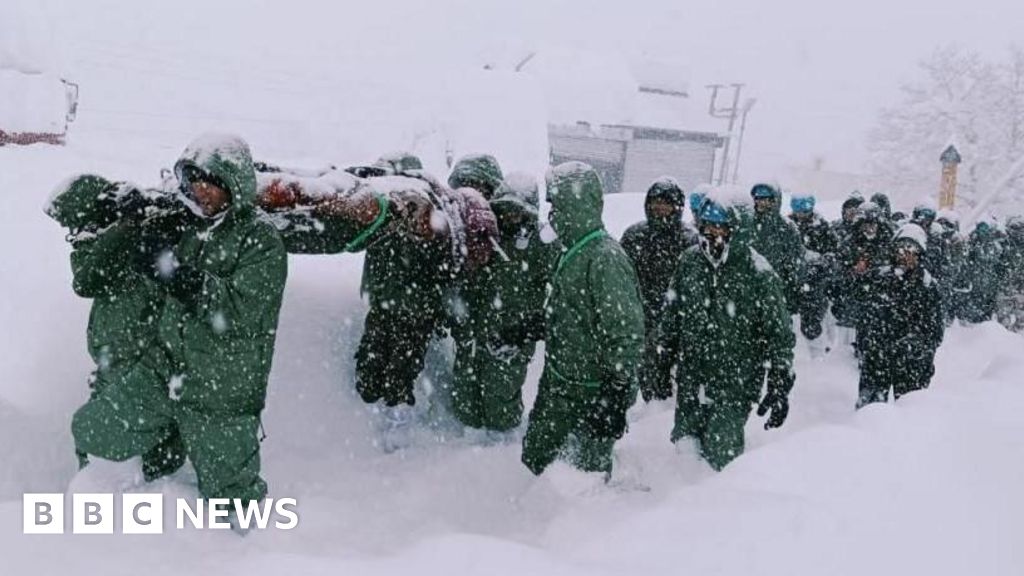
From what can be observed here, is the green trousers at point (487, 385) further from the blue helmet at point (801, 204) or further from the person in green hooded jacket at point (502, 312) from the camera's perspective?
the blue helmet at point (801, 204)

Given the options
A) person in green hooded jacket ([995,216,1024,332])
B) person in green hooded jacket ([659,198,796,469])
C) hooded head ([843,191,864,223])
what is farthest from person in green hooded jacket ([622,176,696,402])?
person in green hooded jacket ([995,216,1024,332])

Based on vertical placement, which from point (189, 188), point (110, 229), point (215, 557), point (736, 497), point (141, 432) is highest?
point (189, 188)

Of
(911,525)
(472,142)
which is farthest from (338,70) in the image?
(911,525)

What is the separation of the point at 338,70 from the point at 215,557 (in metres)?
19.6

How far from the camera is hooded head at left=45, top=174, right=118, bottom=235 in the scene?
147 inches

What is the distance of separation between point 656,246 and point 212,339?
3755mm

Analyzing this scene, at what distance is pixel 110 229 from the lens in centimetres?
358

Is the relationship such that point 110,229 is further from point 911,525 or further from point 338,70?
point 338,70

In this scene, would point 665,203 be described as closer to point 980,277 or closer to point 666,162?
point 980,277

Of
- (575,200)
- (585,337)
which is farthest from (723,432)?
(575,200)

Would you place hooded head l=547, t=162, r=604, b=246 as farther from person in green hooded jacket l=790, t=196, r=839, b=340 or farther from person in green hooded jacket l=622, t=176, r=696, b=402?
person in green hooded jacket l=790, t=196, r=839, b=340

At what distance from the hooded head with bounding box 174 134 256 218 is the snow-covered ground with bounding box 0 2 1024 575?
4.69 feet

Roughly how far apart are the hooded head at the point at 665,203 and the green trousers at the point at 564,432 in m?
2.22

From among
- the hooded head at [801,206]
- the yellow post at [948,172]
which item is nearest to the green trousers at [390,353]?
the hooded head at [801,206]
